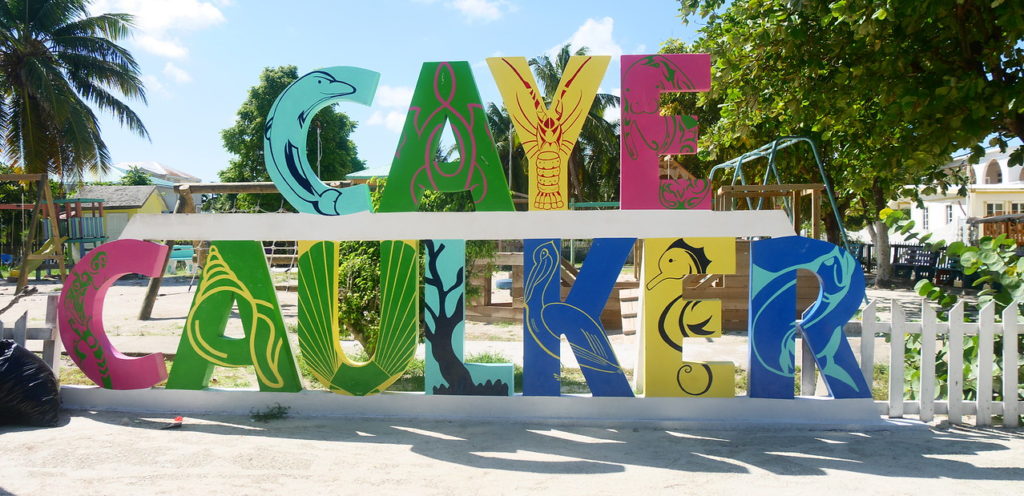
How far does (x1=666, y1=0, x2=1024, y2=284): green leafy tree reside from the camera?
7180 mm

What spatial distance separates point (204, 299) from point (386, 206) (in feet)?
5.22

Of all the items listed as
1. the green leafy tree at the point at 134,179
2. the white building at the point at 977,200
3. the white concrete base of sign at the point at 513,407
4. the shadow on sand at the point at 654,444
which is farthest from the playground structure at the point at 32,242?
the green leafy tree at the point at 134,179

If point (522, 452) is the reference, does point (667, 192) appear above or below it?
above

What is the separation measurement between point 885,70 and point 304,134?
6.41 meters

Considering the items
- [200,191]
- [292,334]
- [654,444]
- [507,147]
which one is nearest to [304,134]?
[654,444]

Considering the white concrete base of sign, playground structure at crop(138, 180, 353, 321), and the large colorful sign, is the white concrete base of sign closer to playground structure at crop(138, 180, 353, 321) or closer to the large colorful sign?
the large colorful sign

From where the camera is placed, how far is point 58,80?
883 inches

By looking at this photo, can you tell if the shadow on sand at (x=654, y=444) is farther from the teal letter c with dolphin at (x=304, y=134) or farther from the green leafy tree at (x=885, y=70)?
the green leafy tree at (x=885, y=70)

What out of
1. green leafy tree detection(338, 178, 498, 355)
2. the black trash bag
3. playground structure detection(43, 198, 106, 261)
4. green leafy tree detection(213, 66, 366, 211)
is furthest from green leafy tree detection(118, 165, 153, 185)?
the black trash bag

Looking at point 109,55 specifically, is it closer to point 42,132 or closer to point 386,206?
point 42,132

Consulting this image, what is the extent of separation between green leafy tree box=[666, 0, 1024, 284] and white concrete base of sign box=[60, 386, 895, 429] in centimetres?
391

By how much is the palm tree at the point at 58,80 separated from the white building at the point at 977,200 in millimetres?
27676

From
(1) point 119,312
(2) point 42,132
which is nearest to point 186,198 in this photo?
(1) point 119,312

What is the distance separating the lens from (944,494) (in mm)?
3920
